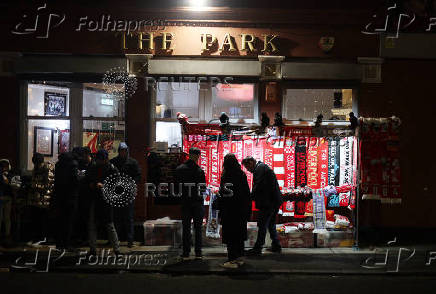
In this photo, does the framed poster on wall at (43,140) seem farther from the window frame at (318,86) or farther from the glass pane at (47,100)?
the window frame at (318,86)

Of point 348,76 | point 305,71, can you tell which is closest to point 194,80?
point 305,71

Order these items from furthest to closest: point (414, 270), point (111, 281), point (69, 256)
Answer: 1. point (69, 256)
2. point (414, 270)
3. point (111, 281)

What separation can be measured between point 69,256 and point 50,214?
184 centimetres

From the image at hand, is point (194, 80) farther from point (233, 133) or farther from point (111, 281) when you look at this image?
point (111, 281)

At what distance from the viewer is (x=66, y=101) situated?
1206 cm

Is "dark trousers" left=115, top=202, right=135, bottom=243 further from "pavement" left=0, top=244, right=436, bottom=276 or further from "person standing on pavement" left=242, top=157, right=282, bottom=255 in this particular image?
"person standing on pavement" left=242, top=157, right=282, bottom=255

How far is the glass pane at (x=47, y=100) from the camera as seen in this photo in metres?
11.9

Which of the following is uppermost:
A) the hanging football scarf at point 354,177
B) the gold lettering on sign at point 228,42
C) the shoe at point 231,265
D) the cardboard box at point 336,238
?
the gold lettering on sign at point 228,42

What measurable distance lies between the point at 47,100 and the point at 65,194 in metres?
3.13

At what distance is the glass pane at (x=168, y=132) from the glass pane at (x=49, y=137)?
7.43ft

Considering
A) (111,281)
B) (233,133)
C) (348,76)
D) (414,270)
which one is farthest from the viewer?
(348,76)

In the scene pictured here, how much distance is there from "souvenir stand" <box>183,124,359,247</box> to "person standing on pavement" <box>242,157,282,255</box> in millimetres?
691

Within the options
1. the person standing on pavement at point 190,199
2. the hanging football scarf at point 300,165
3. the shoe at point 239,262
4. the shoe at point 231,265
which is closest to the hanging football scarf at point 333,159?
the hanging football scarf at point 300,165

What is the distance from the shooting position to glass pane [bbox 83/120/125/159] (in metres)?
12.0
